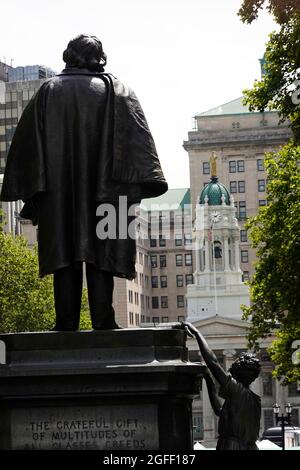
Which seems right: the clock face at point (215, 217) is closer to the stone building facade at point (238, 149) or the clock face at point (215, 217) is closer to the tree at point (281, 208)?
the stone building facade at point (238, 149)

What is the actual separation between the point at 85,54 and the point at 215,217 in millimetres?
134731

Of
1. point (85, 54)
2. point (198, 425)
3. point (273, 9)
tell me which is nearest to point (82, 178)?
point (85, 54)

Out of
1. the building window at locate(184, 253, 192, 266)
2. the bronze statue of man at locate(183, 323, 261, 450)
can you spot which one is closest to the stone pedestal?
the bronze statue of man at locate(183, 323, 261, 450)

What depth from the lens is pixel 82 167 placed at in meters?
12.0

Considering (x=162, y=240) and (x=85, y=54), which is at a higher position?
(x=162, y=240)

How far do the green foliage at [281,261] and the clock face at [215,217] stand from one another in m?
105

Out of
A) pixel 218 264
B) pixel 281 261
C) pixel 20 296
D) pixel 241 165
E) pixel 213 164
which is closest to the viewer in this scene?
pixel 281 261

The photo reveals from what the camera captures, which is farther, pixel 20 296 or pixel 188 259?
pixel 188 259

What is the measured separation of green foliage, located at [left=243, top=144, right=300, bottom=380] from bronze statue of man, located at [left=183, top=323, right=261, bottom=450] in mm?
24032

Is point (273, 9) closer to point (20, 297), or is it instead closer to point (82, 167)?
point (82, 167)

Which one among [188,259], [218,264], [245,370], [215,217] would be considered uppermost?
[215,217]

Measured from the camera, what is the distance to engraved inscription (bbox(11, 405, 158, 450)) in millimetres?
11094

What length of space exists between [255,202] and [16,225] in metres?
37.6

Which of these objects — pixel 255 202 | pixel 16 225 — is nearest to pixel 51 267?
pixel 16 225
